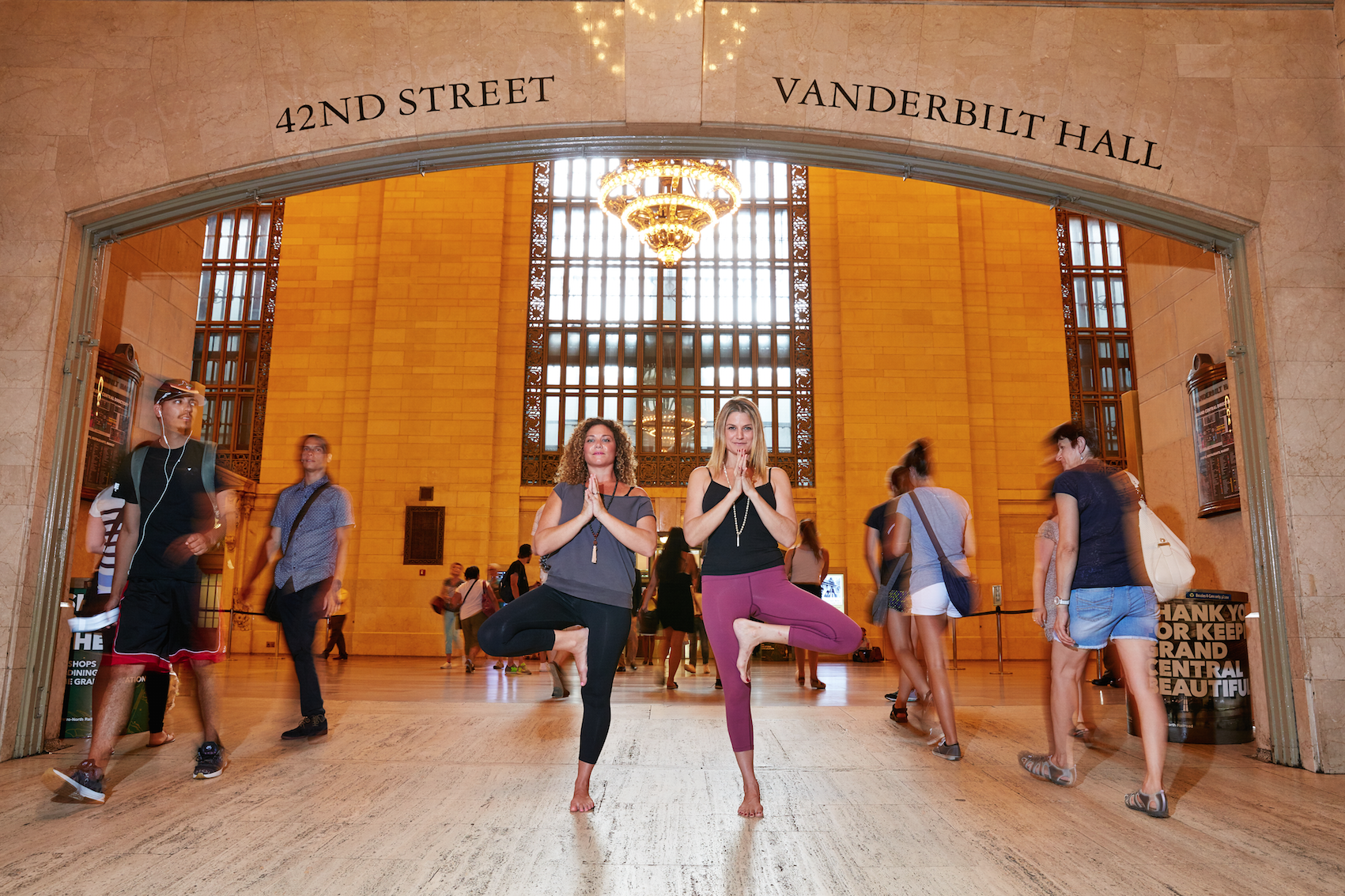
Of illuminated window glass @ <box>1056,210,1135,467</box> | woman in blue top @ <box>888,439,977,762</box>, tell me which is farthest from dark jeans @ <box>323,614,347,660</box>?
illuminated window glass @ <box>1056,210,1135,467</box>

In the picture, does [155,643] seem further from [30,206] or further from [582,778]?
[30,206]

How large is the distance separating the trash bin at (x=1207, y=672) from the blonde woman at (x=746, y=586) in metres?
2.63

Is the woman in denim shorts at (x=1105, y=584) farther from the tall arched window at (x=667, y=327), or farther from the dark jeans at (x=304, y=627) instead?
the tall arched window at (x=667, y=327)

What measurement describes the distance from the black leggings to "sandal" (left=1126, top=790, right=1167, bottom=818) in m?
1.92

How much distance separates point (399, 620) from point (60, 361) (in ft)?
37.9

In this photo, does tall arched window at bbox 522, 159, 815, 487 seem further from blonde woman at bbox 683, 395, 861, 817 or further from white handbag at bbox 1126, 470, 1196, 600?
blonde woman at bbox 683, 395, 861, 817

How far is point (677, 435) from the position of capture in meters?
16.7

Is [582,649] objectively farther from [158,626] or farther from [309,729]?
[309,729]

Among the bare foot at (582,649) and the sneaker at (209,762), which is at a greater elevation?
the bare foot at (582,649)

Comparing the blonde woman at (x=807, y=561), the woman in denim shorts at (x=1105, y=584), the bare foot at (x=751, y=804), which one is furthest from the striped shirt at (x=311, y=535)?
the blonde woman at (x=807, y=561)

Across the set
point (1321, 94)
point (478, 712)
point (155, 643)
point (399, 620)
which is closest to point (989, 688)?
point (478, 712)

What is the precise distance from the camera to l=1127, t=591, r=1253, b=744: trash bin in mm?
4715

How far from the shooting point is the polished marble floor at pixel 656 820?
93.7 inches

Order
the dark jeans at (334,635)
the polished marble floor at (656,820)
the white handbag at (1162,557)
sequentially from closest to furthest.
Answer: the polished marble floor at (656,820), the white handbag at (1162,557), the dark jeans at (334,635)
